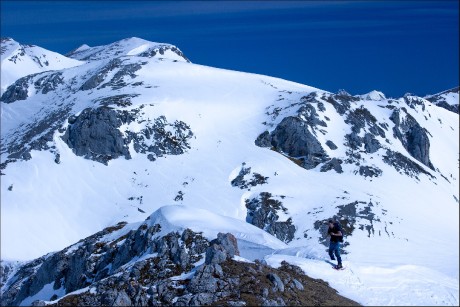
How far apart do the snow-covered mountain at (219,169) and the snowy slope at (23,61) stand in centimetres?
2919

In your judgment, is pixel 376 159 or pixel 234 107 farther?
pixel 234 107

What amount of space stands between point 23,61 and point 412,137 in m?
115

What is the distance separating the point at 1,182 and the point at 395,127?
7540 cm

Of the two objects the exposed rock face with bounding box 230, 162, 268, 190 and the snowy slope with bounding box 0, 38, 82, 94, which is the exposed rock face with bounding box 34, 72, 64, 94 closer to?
the snowy slope with bounding box 0, 38, 82, 94

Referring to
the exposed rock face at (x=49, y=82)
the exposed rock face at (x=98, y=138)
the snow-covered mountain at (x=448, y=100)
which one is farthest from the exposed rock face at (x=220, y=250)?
the snow-covered mountain at (x=448, y=100)

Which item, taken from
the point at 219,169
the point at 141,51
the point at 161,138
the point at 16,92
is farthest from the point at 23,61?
the point at 219,169

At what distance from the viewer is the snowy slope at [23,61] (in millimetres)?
142875

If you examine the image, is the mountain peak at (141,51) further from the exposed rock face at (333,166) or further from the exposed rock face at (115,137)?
the exposed rock face at (333,166)

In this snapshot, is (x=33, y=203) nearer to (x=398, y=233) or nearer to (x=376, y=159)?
(x=398, y=233)

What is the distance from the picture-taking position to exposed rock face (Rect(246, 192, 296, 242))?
6825 centimetres

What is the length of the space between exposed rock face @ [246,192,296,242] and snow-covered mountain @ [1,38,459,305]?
0.64ft

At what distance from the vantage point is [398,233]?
231ft

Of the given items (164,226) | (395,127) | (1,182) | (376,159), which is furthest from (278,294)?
(395,127)

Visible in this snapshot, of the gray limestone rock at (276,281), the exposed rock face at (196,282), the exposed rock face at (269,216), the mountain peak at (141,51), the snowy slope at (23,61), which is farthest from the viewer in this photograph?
the mountain peak at (141,51)
